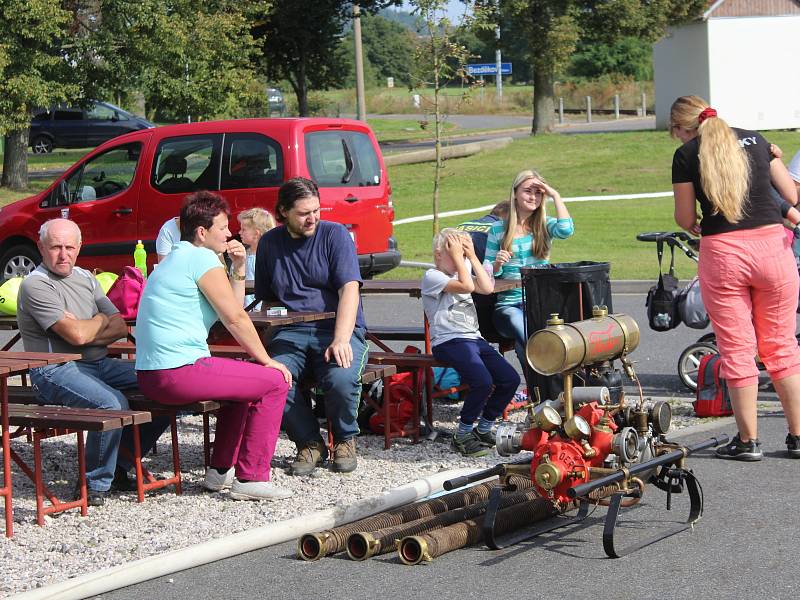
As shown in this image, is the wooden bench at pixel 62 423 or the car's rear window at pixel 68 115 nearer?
the wooden bench at pixel 62 423

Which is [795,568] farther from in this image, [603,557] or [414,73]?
[414,73]

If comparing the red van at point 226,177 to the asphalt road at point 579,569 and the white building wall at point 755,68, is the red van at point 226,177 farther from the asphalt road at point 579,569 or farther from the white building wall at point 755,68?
the white building wall at point 755,68

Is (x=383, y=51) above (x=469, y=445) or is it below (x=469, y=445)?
above

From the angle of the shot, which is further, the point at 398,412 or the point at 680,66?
the point at 680,66

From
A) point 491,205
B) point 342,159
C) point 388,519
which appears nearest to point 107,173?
point 342,159

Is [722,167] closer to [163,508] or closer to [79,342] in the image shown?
[163,508]

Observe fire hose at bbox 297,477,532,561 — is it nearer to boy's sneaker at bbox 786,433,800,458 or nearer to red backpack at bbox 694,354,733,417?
boy's sneaker at bbox 786,433,800,458

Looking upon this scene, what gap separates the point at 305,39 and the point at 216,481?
113ft

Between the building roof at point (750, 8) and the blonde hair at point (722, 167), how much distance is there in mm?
34513

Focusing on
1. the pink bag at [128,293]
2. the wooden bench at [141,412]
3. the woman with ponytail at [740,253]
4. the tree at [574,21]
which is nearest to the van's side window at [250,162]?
the pink bag at [128,293]

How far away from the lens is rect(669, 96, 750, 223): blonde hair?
6.57 m

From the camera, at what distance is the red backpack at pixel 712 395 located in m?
8.02

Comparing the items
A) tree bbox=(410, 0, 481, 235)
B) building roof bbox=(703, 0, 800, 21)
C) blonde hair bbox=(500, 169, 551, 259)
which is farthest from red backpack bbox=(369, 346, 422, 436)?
building roof bbox=(703, 0, 800, 21)

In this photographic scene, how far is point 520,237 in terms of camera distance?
337 inches
